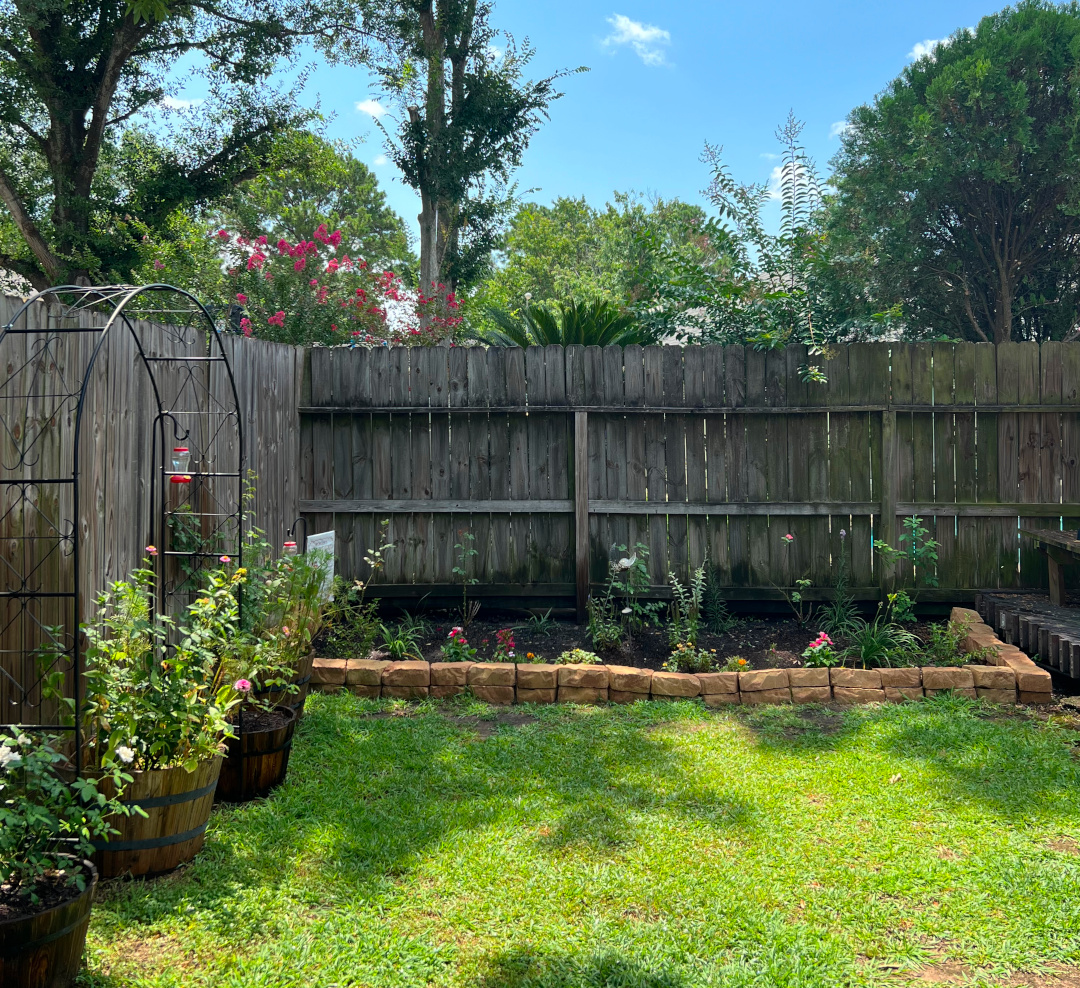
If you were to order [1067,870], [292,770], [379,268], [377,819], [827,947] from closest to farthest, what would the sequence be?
[827,947]
[1067,870]
[377,819]
[292,770]
[379,268]

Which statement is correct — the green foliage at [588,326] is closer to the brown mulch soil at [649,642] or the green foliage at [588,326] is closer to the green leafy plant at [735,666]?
the brown mulch soil at [649,642]

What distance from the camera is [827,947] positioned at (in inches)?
90.8

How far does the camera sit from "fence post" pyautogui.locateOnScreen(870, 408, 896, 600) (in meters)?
5.88

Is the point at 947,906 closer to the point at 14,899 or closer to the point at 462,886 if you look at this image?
the point at 462,886

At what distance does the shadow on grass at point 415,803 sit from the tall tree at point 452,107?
9818 mm

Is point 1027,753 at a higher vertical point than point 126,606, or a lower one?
lower

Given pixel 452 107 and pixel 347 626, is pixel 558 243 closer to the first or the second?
pixel 452 107

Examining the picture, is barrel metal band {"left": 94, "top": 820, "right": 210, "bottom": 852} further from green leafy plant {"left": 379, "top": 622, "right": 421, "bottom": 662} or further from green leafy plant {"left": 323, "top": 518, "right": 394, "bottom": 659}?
green leafy plant {"left": 379, "top": 622, "right": 421, "bottom": 662}

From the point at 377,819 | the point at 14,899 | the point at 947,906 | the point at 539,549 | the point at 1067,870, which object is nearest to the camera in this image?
the point at 14,899

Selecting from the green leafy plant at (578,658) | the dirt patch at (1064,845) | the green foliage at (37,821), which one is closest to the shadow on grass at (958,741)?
the dirt patch at (1064,845)

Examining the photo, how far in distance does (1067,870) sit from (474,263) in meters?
13.1

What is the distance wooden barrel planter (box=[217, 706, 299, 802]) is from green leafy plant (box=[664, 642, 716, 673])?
93.6 inches

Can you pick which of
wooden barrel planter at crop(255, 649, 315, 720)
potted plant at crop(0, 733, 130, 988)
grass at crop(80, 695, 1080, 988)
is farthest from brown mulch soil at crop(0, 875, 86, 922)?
wooden barrel planter at crop(255, 649, 315, 720)

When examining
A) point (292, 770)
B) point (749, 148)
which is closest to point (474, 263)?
point (749, 148)
